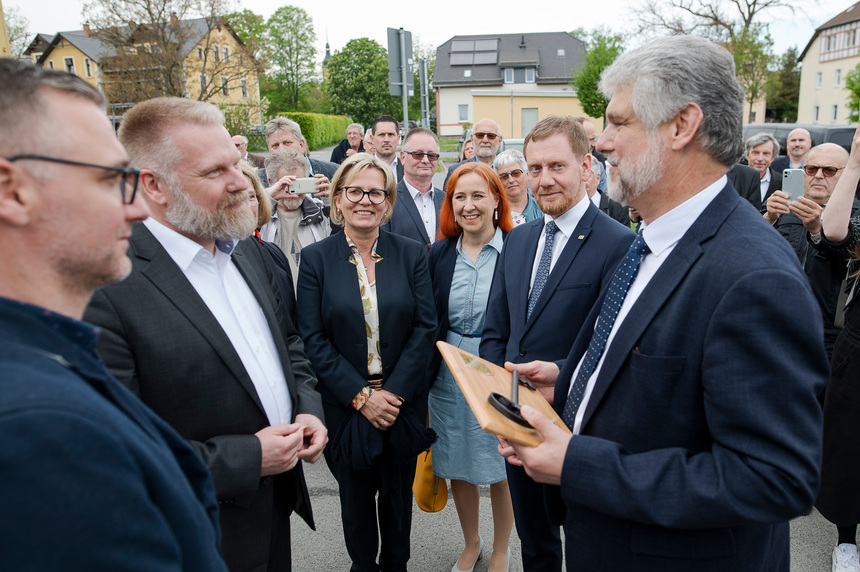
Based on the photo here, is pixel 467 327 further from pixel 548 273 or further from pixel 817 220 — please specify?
pixel 817 220

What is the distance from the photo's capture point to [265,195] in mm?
3760

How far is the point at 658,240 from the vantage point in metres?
1.56

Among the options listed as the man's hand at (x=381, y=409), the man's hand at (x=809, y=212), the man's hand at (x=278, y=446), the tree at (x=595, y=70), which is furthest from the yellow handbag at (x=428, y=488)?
the tree at (x=595, y=70)

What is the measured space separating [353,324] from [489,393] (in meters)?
1.35

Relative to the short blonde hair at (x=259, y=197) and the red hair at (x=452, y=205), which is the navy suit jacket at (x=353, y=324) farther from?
the short blonde hair at (x=259, y=197)

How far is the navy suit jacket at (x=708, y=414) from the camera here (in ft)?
3.97

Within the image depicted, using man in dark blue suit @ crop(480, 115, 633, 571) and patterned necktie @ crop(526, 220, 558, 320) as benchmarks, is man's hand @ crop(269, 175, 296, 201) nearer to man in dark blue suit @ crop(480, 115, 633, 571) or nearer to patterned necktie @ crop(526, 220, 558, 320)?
man in dark blue suit @ crop(480, 115, 633, 571)

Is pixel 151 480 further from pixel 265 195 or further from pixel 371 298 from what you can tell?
pixel 265 195

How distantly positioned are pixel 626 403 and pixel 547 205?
148 centimetres

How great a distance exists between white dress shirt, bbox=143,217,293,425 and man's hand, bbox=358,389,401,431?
664 mm


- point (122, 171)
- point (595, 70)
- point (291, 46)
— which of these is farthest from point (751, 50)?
point (291, 46)

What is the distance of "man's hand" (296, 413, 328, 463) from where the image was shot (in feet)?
6.94

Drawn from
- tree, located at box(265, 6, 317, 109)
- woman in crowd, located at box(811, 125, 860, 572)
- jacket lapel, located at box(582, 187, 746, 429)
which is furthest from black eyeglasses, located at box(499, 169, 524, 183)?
tree, located at box(265, 6, 317, 109)

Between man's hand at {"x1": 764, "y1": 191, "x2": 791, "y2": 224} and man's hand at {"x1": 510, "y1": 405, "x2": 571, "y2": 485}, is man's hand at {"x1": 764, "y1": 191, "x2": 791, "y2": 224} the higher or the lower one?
the higher one
